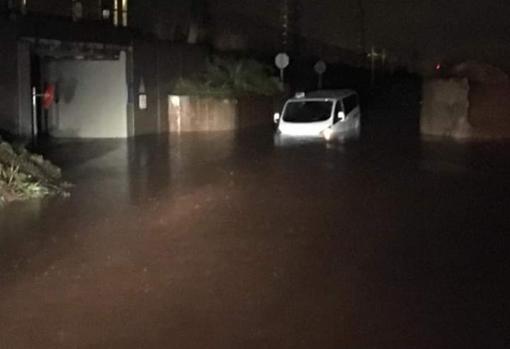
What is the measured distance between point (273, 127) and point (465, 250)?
2441cm

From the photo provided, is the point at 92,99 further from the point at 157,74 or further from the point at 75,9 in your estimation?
the point at 75,9

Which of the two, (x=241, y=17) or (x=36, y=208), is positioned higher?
(x=241, y=17)

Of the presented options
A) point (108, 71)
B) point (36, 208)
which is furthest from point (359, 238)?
point (108, 71)

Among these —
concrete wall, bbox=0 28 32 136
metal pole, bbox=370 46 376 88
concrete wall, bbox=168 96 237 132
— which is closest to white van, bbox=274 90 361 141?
concrete wall, bbox=168 96 237 132

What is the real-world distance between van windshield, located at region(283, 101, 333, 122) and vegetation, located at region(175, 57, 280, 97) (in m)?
3.03

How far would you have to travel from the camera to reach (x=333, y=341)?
741 cm

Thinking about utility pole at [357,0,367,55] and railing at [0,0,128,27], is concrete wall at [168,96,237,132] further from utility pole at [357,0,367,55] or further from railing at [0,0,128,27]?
utility pole at [357,0,367,55]

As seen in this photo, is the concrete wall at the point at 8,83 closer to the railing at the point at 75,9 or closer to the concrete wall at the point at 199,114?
the railing at the point at 75,9

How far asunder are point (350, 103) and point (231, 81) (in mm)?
4969

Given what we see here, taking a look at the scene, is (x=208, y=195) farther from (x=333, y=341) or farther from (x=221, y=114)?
(x=221, y=114)

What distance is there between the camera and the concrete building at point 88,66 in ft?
82.4

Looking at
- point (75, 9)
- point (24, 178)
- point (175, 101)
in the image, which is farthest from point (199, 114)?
point (24, 178)

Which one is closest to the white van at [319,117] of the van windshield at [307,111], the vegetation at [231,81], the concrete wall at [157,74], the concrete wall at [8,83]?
the van windshield at [307,111]

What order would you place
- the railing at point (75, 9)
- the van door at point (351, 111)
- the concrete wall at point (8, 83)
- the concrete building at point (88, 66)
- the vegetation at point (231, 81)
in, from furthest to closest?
the vegetation at point (231, 81) → the van door at point (351, 111) → the railing at point (75, 9) → the concrete building at point (88, 66) → the concrete wall at point (8, 83)
